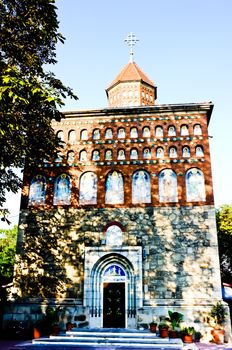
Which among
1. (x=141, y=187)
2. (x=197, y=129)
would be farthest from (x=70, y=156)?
(x=197, y=129)

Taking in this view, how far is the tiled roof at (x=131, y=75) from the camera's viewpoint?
25.4m

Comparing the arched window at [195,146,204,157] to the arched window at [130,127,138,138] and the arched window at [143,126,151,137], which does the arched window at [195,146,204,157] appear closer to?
the arched window at [143,126,151,137]

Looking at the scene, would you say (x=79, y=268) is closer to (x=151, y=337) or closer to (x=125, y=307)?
(x=125, y=307)

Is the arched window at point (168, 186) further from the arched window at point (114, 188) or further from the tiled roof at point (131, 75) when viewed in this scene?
the tiled roof at point (131, 75)

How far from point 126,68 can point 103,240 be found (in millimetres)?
15177

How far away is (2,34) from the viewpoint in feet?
42.3

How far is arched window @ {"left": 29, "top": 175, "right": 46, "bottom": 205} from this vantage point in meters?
18.5

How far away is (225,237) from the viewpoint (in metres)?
30.0

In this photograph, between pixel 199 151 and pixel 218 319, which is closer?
pixel 218 319

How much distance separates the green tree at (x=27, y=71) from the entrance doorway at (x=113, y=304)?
754cm

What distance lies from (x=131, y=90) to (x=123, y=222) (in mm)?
11686

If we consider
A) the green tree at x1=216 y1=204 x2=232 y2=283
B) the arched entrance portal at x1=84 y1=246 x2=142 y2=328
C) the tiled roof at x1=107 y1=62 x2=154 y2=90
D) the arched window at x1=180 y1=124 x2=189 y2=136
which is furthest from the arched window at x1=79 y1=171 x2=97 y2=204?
the green tree at x1=216 y1=204 x2=232 y2=283

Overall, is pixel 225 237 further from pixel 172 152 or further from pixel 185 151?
pixel 172 152

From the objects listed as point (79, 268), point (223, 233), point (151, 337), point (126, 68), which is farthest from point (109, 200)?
point (223, 233)
